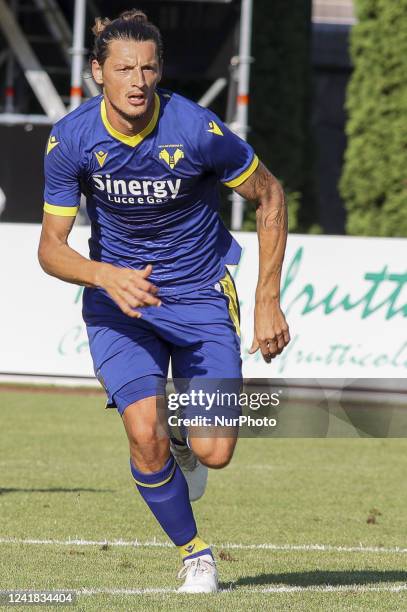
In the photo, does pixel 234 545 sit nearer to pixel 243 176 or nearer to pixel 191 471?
pixel 191 471

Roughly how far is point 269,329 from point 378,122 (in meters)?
13.7

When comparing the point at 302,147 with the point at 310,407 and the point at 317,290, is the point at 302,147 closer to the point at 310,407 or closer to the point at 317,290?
the point at 317,290


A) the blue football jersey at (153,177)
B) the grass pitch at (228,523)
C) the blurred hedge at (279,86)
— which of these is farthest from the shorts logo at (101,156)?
the blurred hedge at (279,86)

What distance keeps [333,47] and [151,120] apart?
23.7 m

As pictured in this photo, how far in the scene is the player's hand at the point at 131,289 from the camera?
5059 mm

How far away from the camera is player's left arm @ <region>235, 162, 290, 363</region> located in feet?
18.6

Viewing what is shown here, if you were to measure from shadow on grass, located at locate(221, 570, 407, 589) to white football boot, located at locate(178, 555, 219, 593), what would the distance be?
0.66 feet

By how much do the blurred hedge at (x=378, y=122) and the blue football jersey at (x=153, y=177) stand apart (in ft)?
42.0

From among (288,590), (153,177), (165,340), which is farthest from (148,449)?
(153,177)

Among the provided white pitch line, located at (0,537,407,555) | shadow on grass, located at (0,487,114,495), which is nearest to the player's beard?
white pitch line, located at (0,537,407,555)

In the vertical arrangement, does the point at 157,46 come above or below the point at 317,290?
above

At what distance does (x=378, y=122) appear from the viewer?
1900 cm

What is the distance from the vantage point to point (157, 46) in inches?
225

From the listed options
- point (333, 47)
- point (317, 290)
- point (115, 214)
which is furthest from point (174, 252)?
point (333, 47)
